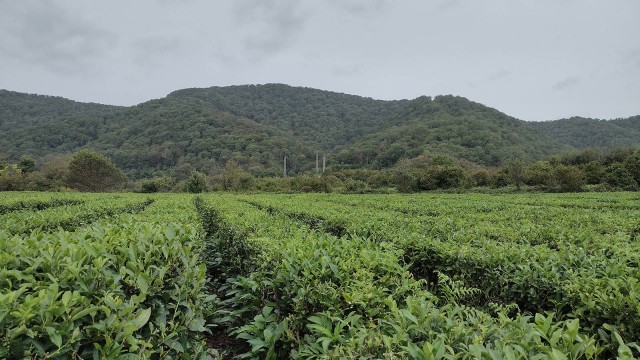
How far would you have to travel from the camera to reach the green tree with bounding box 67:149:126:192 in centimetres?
4780

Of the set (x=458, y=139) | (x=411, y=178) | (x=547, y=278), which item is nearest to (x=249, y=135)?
(x=458, y=139)

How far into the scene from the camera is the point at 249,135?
82.2 meters

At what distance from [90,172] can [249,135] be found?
38137 millimetres

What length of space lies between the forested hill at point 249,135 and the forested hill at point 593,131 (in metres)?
1.15

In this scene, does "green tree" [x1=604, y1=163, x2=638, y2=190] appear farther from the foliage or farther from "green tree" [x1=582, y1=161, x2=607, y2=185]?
the foliage

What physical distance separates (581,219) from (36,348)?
1017cm

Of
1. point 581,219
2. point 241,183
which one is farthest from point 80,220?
point 241,183

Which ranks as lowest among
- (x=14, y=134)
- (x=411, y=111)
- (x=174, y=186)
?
Result: (x=174, y=186)

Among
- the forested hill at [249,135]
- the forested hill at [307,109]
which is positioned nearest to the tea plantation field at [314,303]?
the forested hill at [249,135]

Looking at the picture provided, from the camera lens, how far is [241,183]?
50.4 m

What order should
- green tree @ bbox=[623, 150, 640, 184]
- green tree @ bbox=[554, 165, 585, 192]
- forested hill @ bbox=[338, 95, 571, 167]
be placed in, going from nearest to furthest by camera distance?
green tree @ bbox=[554, 165, 585, 192] → green tree @ bbox=[623, 150, 640, 184] → forested hill @ bbox=[338, 95, 571, 167]

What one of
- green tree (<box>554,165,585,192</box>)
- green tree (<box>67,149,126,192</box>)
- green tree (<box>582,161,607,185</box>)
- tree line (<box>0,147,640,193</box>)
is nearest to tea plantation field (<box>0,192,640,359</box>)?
green tree (<box>554,165,585,192</box>)

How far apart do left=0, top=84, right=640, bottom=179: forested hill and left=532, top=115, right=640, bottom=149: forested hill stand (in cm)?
115

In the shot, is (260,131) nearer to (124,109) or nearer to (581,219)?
(124,109)
